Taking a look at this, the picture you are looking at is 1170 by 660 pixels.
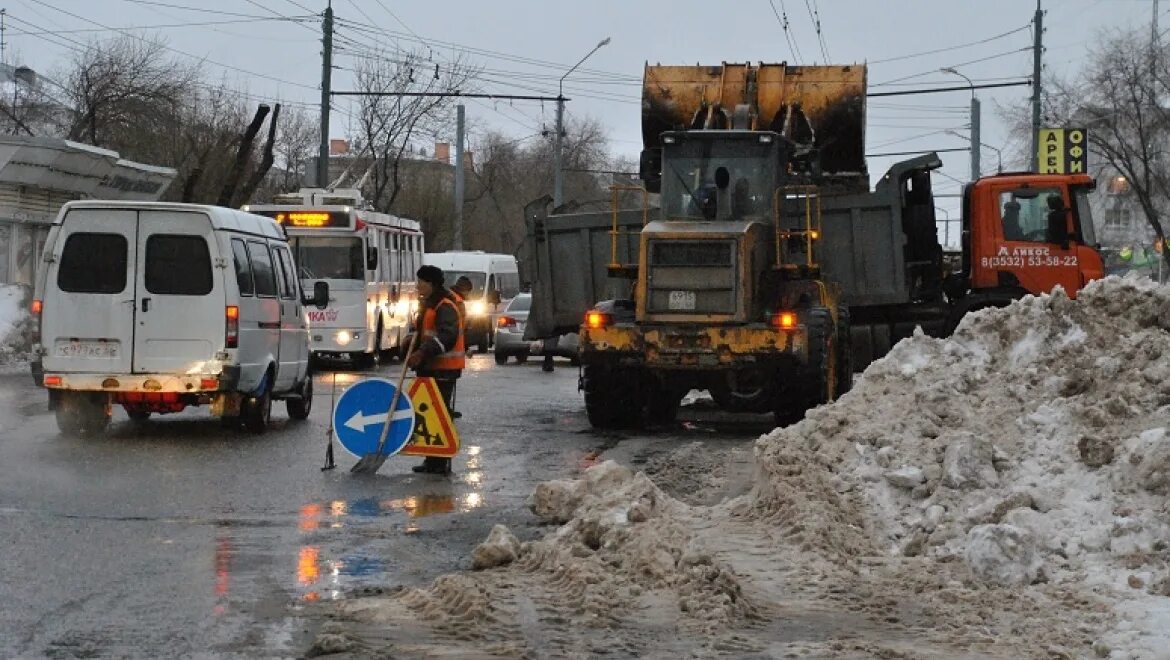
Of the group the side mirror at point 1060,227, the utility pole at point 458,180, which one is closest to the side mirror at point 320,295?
the side mirror at point 1060,227

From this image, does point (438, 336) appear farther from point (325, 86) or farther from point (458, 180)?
point (458, 180)

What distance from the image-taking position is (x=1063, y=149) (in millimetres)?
44875

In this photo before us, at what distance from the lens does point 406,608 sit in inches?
305

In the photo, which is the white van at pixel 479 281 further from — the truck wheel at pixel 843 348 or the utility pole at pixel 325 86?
the truck wheel at pixel 843 348

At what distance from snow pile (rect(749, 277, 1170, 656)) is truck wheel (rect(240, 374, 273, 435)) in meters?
6.88

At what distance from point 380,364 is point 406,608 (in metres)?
25.9

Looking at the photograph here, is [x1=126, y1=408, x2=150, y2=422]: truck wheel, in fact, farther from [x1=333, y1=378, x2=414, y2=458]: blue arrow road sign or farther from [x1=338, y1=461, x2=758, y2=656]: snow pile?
[x1=338, y1=461, x2=758, y2=656]: snow pile

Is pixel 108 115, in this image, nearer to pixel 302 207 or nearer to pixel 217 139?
pixel 217 139

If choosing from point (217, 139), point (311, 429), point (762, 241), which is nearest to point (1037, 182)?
point (762, 241)

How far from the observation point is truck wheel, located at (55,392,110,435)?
16.3m

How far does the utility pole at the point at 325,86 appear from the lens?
1484 inches

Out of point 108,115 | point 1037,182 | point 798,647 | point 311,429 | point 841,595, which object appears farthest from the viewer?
point 108,115

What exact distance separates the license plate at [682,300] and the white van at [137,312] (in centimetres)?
431

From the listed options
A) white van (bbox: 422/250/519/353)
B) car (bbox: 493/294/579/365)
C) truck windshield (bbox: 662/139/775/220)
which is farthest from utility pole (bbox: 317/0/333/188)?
truck windshield (bbox: 662/139/775/220)
